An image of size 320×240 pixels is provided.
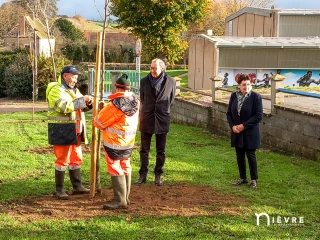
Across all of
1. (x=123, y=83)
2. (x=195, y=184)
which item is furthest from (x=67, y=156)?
(x=195, y=184)

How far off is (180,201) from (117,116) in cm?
150

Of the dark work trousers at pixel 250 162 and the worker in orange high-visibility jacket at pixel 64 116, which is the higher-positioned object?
the worker in orange high-visibility jacket at pixel 64 116

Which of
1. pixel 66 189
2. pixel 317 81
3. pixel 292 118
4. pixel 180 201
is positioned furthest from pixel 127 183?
pixel 317 81

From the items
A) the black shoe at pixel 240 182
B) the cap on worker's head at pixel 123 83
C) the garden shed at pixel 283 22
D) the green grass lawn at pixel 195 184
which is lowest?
the green grass lawn at pixel 195 184

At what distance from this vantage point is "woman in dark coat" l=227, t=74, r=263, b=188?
8.02m

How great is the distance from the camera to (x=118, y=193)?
6648mm

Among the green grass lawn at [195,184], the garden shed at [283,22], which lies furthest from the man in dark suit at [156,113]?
the garden shed at [283,22]

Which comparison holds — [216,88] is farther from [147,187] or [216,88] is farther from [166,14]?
[166,14]

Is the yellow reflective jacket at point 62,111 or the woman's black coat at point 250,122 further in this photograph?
the woman's black coat at point 250,122

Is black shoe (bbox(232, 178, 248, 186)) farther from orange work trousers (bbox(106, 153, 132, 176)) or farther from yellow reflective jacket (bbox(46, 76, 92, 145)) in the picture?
yellow reflective jacket (bbox(46, 76, 92, 145))

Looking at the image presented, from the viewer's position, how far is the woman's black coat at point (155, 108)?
27.0ft

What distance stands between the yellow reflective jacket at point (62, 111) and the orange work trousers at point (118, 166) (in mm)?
798

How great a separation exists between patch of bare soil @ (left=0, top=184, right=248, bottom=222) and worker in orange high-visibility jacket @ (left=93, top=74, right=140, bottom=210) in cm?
28

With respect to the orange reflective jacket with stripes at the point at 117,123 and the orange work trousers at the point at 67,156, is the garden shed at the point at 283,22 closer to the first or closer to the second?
the orange work trousers at the point at 67,156
